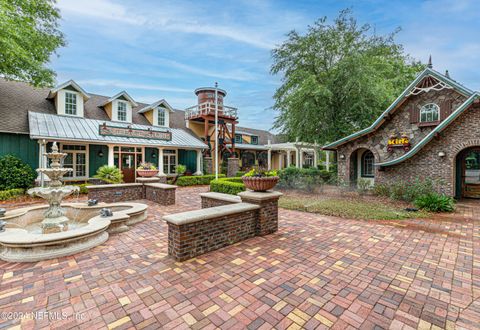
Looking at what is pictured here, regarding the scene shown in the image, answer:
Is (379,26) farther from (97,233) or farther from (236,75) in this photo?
(97,233)

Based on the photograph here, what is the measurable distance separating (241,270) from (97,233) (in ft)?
10.5

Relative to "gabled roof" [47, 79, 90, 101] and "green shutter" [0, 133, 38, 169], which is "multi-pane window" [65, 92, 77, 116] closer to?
"gabled roof" [47, 79, 90, 101]

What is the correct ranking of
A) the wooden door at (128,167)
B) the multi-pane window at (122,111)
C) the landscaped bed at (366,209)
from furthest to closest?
the multi-pane window at (122,111), the wooden door at (128,167), the landscaped bed at (366,209)

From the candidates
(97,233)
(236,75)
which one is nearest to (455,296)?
(97,233)

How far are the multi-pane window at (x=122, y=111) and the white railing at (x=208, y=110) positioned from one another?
5.51 metres

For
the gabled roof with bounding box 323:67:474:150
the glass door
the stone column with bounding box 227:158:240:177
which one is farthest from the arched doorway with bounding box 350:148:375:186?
the stone column with bounding box 227:158:240:177

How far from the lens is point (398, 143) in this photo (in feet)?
36.4

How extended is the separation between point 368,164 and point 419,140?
3.00m

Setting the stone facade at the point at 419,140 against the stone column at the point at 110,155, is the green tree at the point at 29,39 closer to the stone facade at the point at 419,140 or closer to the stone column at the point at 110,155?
the stone column at the point at 110,155

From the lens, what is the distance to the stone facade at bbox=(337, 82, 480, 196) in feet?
28.5

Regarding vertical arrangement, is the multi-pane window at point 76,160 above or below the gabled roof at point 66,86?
below

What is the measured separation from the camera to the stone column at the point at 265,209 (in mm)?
4949

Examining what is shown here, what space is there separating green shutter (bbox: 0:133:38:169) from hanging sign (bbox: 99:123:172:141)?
3164mm

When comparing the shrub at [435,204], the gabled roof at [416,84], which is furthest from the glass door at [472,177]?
the shrub at [435,204]
